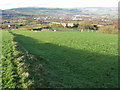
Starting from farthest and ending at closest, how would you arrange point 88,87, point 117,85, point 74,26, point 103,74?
point 74,26 → point 103,74 → point 117,85 → point 88,87

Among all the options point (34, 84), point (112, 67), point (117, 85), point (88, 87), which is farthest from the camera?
point (112, 67)

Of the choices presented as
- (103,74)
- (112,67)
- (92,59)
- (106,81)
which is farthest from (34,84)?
(92,59)

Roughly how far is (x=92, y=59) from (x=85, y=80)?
26.3ft

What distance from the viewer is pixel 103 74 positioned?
15172 millimetres

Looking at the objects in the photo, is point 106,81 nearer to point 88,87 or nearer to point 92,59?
point 88,87

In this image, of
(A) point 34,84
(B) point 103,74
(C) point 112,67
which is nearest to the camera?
(A) point 34,84

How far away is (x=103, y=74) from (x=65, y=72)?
135 inches

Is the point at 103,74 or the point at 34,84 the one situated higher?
the point at 34,84

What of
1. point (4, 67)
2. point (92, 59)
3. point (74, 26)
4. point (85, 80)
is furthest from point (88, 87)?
point (74, 26)

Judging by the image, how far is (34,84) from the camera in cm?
950

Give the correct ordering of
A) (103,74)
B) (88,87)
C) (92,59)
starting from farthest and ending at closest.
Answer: (92,59) → (103,74) → (88,87)

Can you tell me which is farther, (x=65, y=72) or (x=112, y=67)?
(x=112, y=67)

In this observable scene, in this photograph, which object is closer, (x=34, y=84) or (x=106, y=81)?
(x=34, y=84)

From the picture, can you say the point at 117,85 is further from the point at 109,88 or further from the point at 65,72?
the point at 65,72
